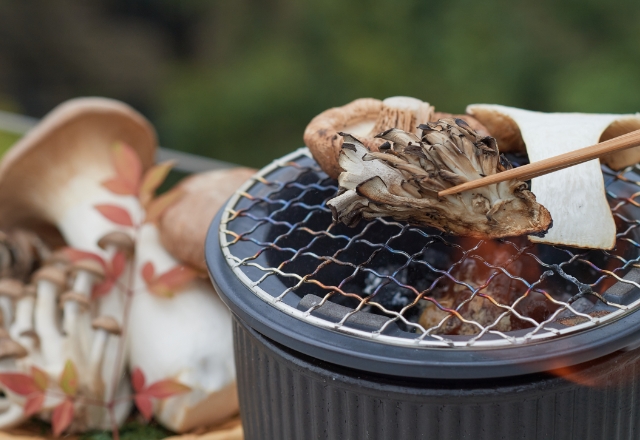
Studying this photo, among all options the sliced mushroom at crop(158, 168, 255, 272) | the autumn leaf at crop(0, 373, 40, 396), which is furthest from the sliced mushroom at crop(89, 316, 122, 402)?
the sliced mushroom at crop(158, 168, 255, 272)

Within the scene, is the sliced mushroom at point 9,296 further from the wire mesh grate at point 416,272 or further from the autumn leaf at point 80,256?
the wire mesh grate at point 416,272

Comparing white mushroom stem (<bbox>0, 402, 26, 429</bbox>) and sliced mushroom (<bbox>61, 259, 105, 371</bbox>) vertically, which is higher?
sliced mushroom (<bbox>61, 259, 105, 371</bbox>)

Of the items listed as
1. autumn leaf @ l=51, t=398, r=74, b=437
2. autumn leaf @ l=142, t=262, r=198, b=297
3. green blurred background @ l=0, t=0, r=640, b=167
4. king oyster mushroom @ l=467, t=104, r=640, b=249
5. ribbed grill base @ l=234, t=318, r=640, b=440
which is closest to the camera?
ribbed grill base @ l=234, t=318, r=640, b=440

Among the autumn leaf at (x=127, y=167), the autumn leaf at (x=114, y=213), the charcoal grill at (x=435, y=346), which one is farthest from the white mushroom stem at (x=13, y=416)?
the charcoal grill at (x=435, y=346)

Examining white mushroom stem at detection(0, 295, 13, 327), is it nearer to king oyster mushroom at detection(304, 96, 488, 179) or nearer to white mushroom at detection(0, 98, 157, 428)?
white mushroom at detection(0, 98, 157, 428)

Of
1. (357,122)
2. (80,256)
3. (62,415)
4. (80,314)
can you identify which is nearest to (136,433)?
(62,415)

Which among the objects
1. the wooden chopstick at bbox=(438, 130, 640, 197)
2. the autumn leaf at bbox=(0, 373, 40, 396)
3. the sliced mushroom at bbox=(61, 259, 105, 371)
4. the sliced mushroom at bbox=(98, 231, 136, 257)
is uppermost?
the wooden chopstick at bbox=(438, 130, 640, 197)

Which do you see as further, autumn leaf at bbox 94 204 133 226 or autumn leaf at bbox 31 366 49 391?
autumn leaf at bbox 94 204 133 226

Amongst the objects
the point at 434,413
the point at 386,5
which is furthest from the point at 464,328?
the point at 386,5
